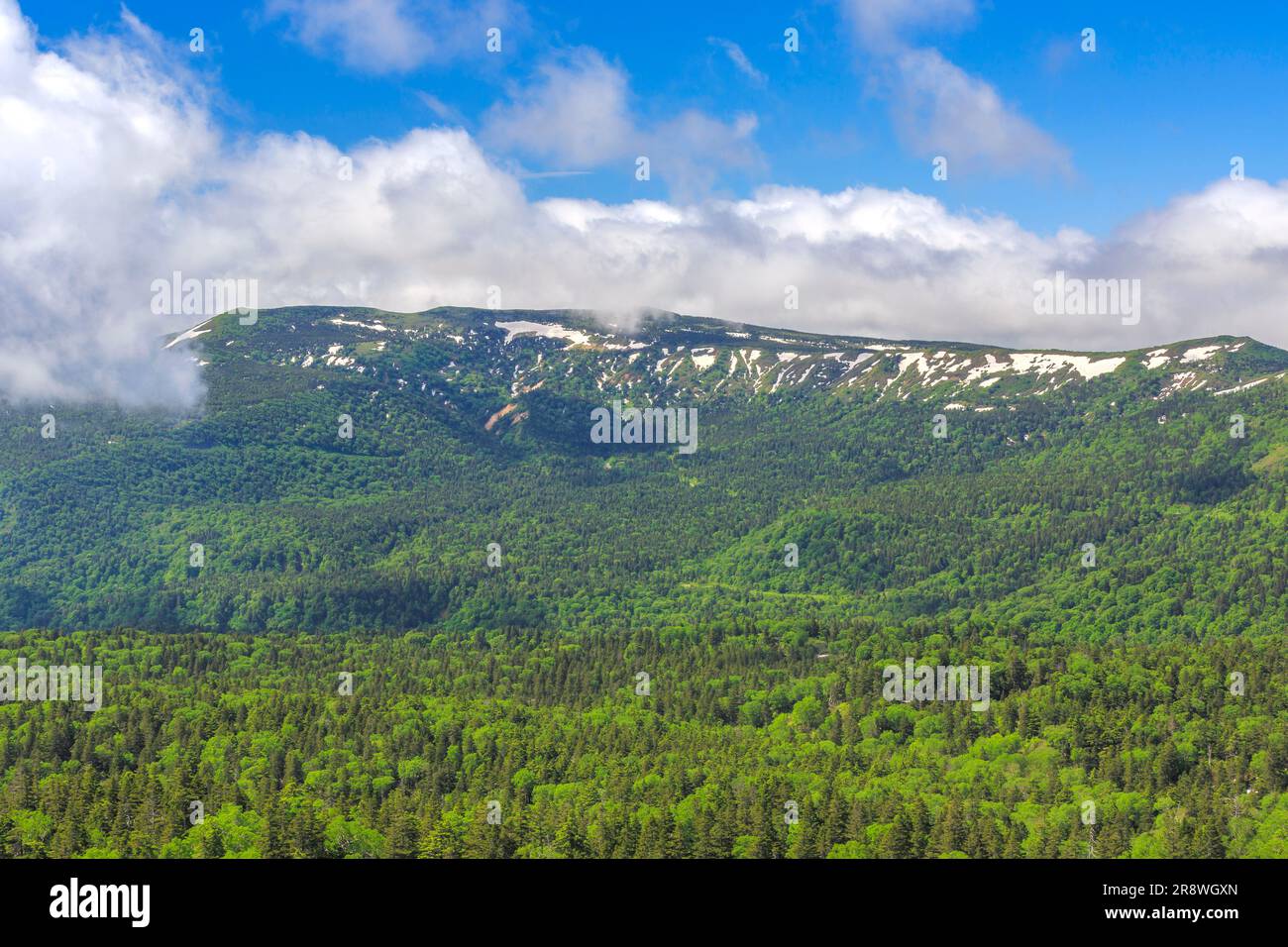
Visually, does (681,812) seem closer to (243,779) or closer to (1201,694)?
(243,779)

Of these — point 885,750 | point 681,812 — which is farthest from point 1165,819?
point 681,812

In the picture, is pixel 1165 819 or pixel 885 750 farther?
pixel 885 750

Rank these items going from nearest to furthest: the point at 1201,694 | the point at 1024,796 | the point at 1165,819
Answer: the point at 1165,819 → the point at 1024,796 → the point at 1201,694
